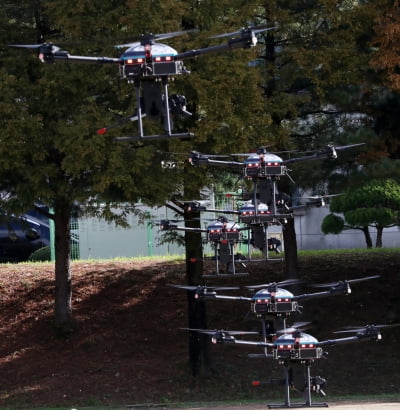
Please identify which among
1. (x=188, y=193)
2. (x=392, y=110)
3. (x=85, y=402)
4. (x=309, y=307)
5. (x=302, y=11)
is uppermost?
(x=302, y=11)

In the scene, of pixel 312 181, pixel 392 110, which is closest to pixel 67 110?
pixel 312 181

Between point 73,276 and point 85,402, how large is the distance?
5.67m

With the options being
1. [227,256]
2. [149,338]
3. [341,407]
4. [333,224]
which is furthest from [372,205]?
[227,256]

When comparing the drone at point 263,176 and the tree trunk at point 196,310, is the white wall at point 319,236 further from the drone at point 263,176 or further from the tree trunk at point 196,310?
the drone at point 263,176

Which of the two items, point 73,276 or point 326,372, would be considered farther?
point 73,276

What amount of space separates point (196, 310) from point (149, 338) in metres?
2.59

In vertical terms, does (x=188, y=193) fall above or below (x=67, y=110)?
below

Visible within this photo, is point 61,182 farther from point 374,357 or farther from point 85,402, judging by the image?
point 374,357

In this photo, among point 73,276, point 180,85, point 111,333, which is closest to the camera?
point 180,85

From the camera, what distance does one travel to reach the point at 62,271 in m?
21.3

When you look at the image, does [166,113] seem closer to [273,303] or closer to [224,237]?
[273,303]

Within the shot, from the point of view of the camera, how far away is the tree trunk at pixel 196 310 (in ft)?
64.1

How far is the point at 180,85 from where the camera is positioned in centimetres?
1734

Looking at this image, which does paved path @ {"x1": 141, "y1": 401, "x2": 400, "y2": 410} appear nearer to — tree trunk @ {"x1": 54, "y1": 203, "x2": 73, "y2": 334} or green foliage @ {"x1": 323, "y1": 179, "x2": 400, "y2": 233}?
tree trunk @ {"x1": 54, "y1": 203, "x2": 73, "y2": 334}
